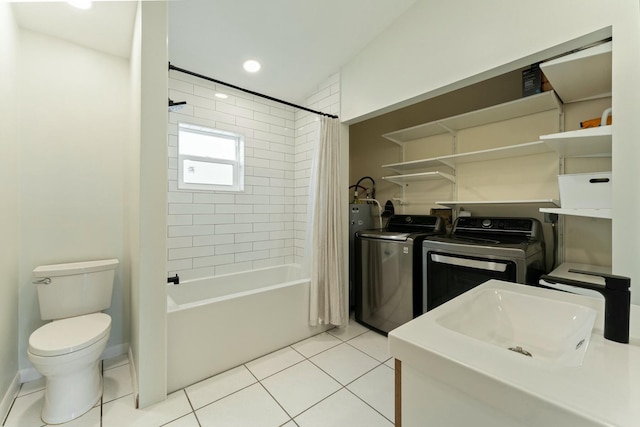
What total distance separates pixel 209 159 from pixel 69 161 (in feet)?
3.52

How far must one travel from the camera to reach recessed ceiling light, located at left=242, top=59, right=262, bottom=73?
244 centimetres

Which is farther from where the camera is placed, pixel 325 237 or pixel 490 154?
pixel 325 237

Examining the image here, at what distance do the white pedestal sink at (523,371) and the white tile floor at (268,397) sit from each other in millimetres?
991

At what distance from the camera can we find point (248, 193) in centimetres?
293

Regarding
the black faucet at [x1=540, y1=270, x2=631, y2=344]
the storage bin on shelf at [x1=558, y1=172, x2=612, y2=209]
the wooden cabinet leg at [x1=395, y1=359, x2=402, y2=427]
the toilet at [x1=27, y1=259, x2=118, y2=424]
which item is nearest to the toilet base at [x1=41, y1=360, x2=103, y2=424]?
the toilet at [x1=27, y1=259, x2=118, y2=424]

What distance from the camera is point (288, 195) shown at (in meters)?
3.28

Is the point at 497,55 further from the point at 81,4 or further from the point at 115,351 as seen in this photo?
the point at 115,351

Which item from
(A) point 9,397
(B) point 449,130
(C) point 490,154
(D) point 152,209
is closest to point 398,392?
(D) point 152,209

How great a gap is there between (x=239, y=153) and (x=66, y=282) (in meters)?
1.81

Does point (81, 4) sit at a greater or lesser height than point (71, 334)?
greater

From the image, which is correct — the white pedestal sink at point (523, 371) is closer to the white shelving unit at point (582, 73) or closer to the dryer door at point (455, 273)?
the dryer door at point (455, 273)

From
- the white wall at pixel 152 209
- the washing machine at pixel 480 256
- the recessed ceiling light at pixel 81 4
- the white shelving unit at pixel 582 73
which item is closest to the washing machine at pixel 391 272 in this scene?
the washing machine at pixel 480 256

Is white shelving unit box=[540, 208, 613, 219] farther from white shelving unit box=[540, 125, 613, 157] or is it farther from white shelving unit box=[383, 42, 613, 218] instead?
white shelving unit box=[540, 125, 613, 157]

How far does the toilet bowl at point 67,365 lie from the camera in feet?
4.56
